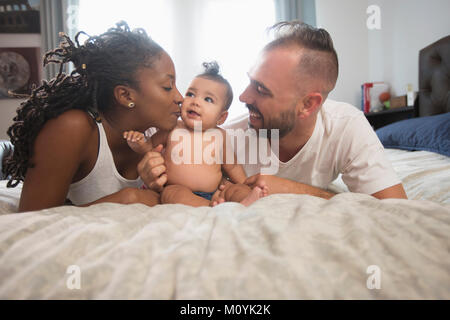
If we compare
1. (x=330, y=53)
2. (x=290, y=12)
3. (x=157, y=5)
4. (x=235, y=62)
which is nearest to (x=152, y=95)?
(x=330, y=53)

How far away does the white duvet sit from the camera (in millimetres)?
369

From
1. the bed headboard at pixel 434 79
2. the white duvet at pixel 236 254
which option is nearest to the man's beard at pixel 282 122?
the white duvet at pixel 236 254

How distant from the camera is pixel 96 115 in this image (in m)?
0.88

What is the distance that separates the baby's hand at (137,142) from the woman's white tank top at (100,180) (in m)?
0.07

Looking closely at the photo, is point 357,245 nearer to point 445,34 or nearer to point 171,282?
point 171,282

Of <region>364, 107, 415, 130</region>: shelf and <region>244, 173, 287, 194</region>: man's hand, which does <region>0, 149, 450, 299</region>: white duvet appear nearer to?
<region>244, 173, 287, 194</region>: man's hand

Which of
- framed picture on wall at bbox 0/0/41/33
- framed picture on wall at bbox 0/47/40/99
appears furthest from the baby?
framed picture on wall at bbox 0/0/41/33

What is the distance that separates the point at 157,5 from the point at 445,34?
267 centimetres

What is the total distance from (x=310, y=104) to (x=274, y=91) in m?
0.15

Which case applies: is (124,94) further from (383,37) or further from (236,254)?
(383,37)

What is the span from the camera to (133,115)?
93 centimetres

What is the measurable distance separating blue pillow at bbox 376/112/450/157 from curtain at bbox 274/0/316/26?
180 centimetres

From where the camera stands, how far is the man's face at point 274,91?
0.99m

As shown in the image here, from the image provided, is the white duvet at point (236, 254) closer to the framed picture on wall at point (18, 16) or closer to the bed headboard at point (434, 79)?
the bed headboard at point (434, 79)
